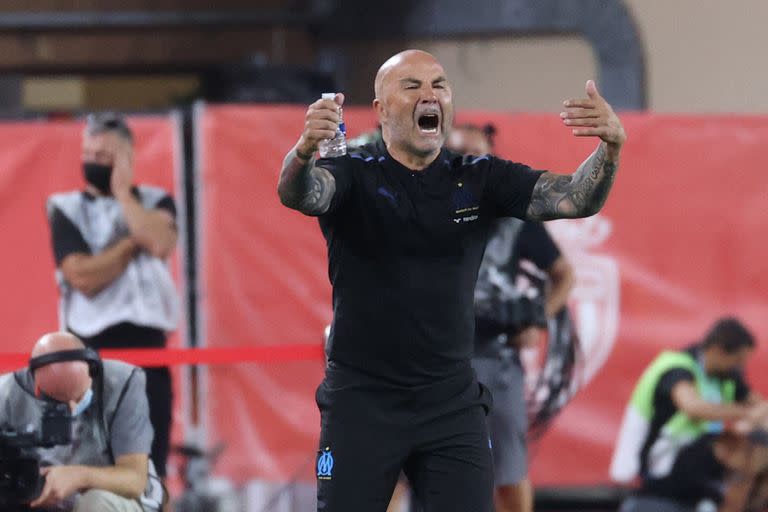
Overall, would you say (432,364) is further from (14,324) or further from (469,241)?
(14,324)

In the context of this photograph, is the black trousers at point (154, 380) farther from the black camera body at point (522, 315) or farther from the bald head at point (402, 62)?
the bald head at point (402, 62)

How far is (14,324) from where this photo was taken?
8.52m

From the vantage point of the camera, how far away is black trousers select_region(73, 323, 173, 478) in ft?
21.6

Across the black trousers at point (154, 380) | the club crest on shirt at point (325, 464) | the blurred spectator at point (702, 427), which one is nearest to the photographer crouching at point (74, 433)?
the black trousers at point (154, 380)

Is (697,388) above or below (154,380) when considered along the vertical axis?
below

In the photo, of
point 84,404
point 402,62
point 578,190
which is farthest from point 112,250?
point 578,190

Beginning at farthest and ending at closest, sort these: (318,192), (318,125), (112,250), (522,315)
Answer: (112,250) < (522,315) < (318,192) < (318,125)

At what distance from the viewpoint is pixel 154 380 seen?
22.5 ft

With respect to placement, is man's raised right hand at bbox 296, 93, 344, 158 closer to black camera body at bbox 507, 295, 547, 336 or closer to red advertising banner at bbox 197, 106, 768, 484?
black camera body at bbox 507, 295, 547, 336

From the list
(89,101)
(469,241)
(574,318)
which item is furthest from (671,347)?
(89,101)

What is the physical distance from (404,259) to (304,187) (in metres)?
0.42

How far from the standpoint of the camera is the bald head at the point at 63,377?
589 cm

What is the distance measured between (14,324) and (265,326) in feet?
4.55

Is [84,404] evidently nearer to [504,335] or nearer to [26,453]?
[26,453]
